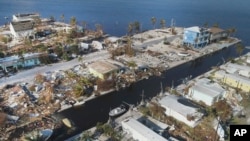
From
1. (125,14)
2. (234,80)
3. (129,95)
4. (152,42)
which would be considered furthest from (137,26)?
(234,80)

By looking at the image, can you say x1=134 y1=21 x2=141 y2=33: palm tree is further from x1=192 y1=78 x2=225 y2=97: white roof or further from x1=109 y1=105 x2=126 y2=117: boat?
x1=109 y1=105 x2=126 y2=117: boat

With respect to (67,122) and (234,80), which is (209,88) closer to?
(234,80)

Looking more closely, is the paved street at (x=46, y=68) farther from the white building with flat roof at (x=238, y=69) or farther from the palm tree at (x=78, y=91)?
the white building with flat roof at (x=238, y=69)

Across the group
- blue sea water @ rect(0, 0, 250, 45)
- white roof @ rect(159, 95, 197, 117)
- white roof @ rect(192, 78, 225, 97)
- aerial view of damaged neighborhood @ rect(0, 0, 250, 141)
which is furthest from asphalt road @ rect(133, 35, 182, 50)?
white roof @ rect(159, 95, 197, 117)

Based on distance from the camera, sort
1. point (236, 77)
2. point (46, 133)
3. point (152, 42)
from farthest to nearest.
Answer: point (152, 42)
point (236, 77)
point (46, 133)

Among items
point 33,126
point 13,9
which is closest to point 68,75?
point 33,126

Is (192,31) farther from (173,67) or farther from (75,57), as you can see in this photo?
(75,57)

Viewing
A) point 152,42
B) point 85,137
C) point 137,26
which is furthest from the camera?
point 137,26

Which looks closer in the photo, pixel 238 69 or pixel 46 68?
pixel 238 69
